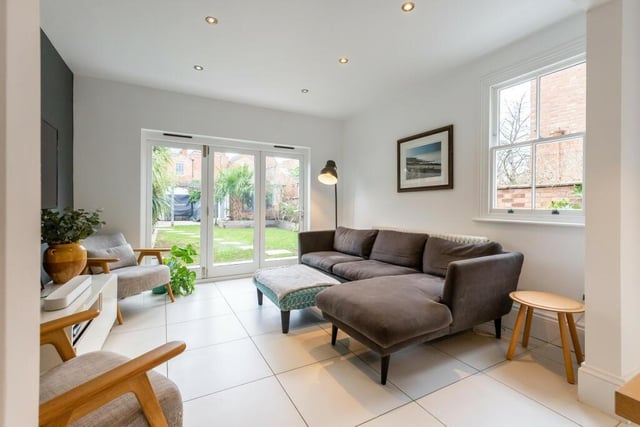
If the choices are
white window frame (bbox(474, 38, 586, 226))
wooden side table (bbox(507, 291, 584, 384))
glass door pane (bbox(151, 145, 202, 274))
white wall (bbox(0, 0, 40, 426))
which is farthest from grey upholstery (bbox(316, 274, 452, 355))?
glass door pane (bbox(151, 145, 202, 274))

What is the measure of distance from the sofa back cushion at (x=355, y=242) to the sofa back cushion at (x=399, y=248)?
11 centimetres

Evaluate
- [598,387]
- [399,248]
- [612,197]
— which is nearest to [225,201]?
[399,248]

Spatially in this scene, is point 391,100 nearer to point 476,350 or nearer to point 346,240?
point 346,240

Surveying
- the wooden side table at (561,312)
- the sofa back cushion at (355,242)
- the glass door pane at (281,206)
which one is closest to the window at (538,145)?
the wooden side table at (561,312)

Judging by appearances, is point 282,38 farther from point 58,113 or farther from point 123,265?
point 123,265

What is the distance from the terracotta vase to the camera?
2.06 m

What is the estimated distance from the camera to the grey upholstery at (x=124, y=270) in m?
2.78

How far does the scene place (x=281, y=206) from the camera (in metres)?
4.77

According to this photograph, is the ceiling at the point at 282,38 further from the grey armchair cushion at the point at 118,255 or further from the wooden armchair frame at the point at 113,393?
the wooden armchair frame at the point at 113,393

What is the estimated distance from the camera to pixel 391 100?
4.05 meters

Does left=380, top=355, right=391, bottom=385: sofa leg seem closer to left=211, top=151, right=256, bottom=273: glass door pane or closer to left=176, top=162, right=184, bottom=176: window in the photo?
left=211, top=151, right=256, bottom=273: glass door pane

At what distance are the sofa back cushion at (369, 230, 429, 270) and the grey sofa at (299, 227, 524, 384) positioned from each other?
0.04 feet

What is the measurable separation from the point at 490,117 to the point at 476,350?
87.0 inches

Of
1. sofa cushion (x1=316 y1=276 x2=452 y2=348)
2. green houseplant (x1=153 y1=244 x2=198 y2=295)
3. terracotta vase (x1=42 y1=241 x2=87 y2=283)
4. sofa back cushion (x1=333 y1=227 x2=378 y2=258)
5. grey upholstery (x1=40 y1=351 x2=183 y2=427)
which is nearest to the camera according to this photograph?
grey upholstery (x1=40 y1=351 x2=183 y2=427)
